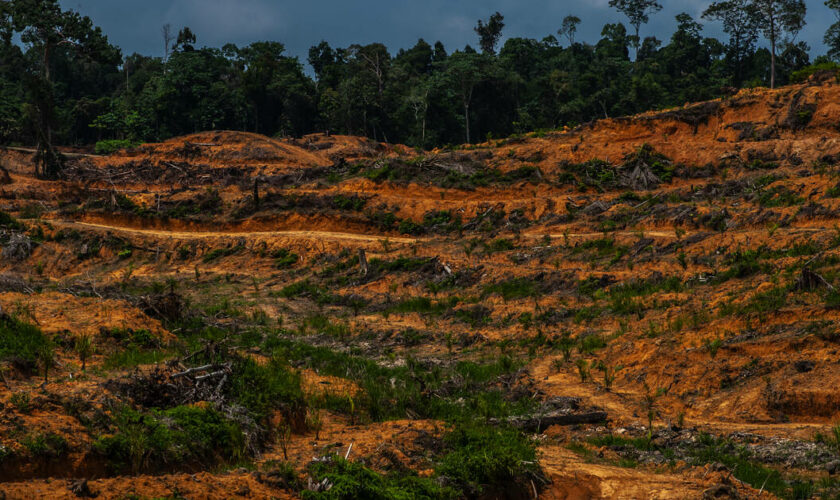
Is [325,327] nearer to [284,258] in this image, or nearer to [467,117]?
[284,258]

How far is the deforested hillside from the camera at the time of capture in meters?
6.93

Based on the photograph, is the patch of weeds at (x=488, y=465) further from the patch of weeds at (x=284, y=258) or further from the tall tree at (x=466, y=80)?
the tall tree at (x=466, y=80)

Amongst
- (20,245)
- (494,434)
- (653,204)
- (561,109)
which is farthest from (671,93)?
(494,434)

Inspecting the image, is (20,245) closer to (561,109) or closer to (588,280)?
(588,280)

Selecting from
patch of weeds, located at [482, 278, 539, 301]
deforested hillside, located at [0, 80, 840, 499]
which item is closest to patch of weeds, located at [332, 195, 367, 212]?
deforested hillside, located at [0, 80, 840, 499]

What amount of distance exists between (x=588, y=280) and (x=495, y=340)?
4.00m

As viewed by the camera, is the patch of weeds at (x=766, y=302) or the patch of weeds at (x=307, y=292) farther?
the patch of weeds at (x=307, y=292)

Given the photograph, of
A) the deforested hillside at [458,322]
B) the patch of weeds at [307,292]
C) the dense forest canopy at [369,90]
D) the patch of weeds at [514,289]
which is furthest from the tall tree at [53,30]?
the patch of weeds at [514,289]

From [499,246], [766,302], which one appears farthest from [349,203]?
[766,302]

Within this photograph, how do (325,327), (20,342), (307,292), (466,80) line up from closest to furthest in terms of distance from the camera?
(20,342)
(325,327)
(307,292)
(466,80)

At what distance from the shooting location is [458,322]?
1734 centimetres

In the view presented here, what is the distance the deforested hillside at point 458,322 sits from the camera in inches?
273

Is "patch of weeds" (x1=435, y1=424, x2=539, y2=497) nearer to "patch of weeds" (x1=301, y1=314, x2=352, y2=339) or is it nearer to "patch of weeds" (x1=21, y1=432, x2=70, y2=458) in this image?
"patch of weeds" (x1=21, y1=432, x2=70, y2=458)

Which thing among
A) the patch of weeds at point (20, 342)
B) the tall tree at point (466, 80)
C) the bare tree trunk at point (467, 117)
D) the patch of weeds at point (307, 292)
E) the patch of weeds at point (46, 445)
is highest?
the tall tree at point (466, 80)
